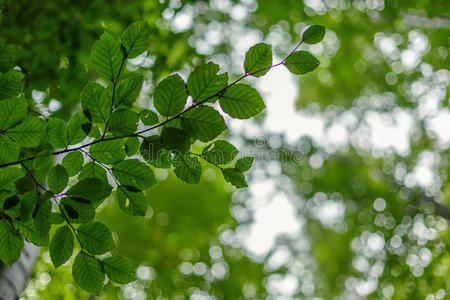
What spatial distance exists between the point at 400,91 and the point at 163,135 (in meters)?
6.65

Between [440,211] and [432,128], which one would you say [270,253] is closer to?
[440,211]

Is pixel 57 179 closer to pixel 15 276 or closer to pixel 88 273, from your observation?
pixel 88 273

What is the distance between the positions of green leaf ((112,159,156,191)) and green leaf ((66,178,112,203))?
0.19 ft

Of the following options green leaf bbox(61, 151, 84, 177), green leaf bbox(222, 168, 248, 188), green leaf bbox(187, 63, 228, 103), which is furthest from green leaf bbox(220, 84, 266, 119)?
green leaf bbox(61, 151, 84, 177)

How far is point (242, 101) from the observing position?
59 cm

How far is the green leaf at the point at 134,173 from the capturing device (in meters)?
0.63

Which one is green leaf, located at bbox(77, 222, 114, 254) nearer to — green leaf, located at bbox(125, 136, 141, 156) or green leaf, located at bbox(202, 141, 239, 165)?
green leaf, located at bbox(125, 136, 141, 156)

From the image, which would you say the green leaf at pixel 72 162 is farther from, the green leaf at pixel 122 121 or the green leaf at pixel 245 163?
the green leaf at pixel 245 163

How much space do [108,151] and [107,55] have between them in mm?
203

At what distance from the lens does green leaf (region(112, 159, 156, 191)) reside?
0.63m

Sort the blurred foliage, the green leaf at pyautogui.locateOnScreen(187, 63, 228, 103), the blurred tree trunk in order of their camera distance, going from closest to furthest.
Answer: the green leaf at pyautogui.locateOnScreen(187, 63, 228, 103) < the blurred tree trunk < the blurred foliage

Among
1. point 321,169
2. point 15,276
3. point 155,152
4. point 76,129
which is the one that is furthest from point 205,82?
point 321,169

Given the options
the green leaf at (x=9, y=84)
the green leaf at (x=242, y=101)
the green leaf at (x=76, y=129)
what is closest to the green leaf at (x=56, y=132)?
the green leaf at (x=76, y=129)

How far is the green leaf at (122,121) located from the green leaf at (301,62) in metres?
0.34
